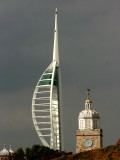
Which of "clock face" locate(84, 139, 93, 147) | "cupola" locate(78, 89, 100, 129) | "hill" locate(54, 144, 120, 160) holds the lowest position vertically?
"hill" locate(54, 144, 120, 160)

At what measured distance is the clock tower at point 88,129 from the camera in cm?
15338

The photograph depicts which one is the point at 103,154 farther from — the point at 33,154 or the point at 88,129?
the point at 88,129

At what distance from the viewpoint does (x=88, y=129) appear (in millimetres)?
154125

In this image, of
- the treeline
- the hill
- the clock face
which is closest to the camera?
the hill

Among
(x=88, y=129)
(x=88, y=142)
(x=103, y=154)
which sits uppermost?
(x=88, y=129)

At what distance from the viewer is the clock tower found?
15338 centimetres

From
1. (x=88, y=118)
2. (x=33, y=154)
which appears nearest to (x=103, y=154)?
(x=33, y=154)

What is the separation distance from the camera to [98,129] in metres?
154

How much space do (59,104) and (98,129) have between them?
16.3 m

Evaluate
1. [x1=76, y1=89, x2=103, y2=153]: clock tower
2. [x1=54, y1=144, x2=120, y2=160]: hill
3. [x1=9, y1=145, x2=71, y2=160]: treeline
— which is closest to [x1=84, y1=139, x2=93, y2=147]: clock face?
[x1=76, y1=89, x2=103, y2=153]: clock tower

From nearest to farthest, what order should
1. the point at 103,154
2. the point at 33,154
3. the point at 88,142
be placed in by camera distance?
the point at 103,154 → the point at 33,154 → the point at 88,142

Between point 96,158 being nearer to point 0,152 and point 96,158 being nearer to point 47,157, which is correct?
point 47,157

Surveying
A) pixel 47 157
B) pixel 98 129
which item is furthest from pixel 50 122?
pixel 47 157

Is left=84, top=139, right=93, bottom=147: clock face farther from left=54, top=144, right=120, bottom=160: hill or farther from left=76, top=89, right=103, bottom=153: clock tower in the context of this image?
left=54, top=144, right=120, bottom=160: hill
